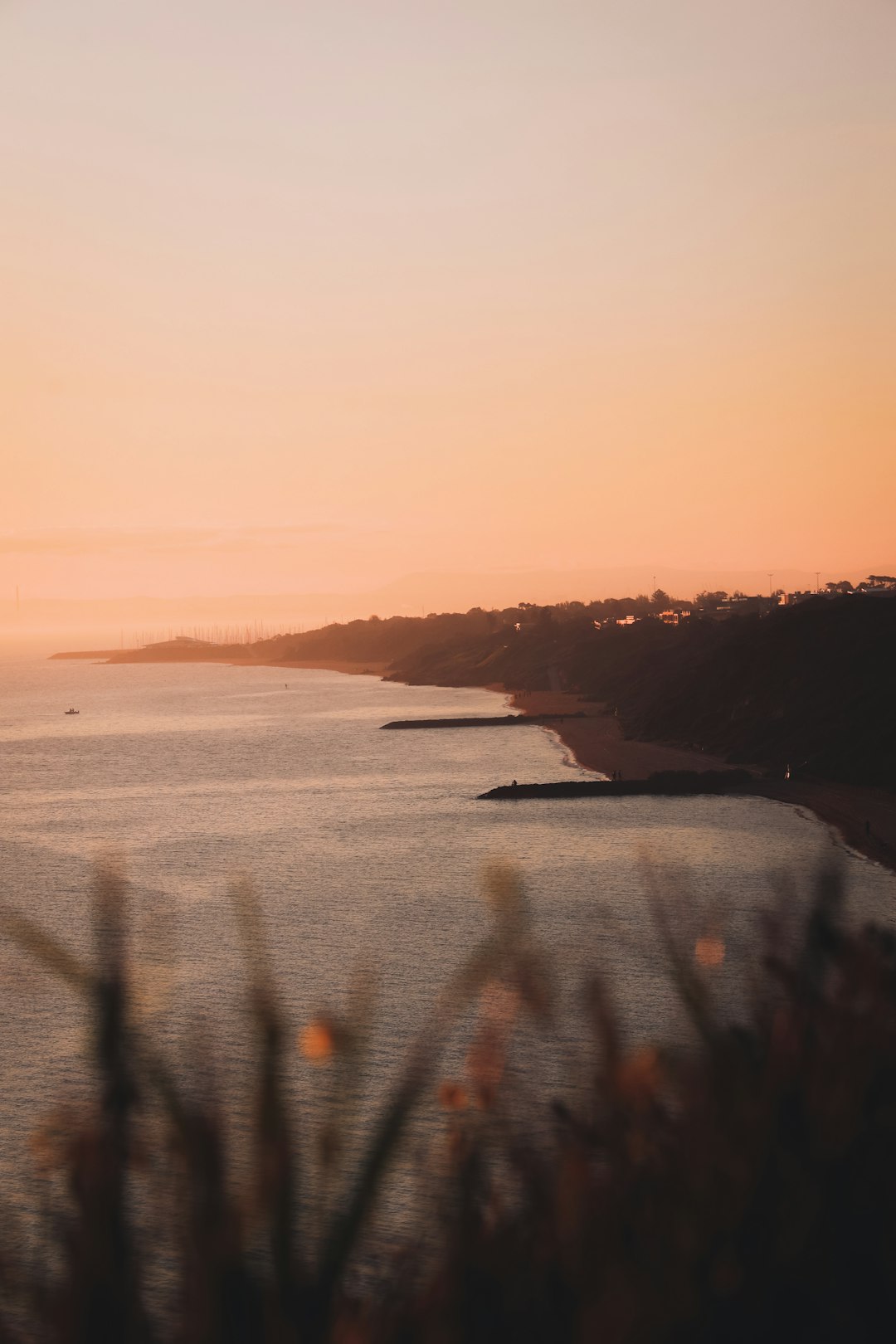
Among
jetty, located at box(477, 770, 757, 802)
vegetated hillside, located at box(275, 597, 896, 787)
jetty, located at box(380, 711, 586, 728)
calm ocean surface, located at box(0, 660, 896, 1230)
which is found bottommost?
calm ocean surface, located at box(0, 660, 896, 1230)

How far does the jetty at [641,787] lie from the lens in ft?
202

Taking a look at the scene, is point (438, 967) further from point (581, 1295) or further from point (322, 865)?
point (581, 1295)

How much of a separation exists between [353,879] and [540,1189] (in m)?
38.1

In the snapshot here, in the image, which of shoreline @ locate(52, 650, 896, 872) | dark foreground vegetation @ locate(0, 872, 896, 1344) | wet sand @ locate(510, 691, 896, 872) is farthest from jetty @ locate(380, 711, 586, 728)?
dark foreground vegetation @ locate(0, 872, 896, 1344)

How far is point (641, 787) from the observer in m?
62.6

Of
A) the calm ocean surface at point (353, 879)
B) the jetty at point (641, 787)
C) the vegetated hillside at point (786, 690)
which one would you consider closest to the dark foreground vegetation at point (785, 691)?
the vegetated hillside at point (786, 690)

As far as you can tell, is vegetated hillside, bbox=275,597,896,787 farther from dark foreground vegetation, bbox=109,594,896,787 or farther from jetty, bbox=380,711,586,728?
jetty, bbox=380,711,586,728

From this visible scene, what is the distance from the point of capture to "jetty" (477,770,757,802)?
61594mm

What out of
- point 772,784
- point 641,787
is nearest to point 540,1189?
point 641,787

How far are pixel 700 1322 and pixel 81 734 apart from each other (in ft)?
388

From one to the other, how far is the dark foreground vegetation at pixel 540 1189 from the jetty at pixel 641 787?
56.8 meters

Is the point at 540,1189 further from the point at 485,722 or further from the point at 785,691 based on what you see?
the point at 485,722

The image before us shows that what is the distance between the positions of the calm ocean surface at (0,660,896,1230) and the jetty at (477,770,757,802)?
2147 millimetres

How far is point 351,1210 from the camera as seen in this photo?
9.50 feet
